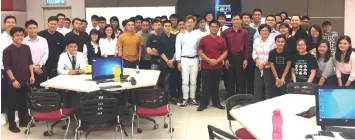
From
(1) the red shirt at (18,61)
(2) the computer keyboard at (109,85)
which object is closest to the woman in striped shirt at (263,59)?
(2) the computer keyboard at (109,85)

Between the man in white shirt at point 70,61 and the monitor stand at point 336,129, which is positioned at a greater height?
the man in white shirt at point 70,61

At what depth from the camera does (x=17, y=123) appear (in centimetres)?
571

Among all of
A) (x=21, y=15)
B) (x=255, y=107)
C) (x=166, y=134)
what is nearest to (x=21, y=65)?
(x=166, y=134)

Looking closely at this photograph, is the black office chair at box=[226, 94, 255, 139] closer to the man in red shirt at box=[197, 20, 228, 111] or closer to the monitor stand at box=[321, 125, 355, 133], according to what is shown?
the monitor stand at box=[321, 125, 355, 133]

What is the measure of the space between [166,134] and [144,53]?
2.36 metres

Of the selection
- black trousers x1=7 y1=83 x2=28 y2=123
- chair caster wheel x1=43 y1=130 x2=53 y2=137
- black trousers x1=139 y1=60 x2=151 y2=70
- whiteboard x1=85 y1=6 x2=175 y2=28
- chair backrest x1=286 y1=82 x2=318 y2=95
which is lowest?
chair caster wheel x1=43 y1=130 x2=53 y2=137

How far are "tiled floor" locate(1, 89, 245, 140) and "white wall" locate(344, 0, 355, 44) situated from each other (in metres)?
5.41

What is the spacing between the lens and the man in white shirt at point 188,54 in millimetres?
6477

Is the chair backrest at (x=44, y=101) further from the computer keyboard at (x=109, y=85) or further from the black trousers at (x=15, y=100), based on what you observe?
the black trousers at (x=15, y=100)

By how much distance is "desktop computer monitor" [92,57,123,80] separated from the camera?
17.2ft

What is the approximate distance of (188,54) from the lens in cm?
650

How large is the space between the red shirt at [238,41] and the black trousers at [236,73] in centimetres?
8

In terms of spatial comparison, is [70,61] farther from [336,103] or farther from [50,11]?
[50,11]

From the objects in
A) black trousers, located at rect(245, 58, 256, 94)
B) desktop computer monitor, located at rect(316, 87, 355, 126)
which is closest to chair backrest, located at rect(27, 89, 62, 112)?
desktop computer monitor, located at rect(316, 87, 355, 126)
